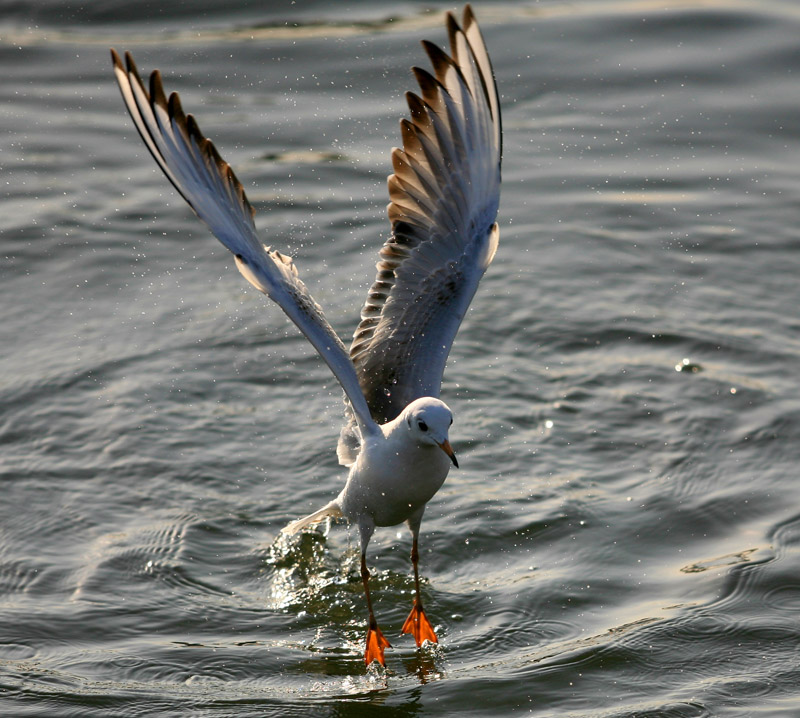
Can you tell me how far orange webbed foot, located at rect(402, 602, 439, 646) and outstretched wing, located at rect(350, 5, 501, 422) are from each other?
3.62 ft

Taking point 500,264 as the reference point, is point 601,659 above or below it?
below

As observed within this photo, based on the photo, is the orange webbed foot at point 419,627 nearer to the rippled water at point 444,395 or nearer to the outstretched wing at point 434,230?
the rippled water at point 444,395

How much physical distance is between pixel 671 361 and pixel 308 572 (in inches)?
134

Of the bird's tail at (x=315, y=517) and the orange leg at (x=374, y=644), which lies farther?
the bird's tail at (x=315, y=517)

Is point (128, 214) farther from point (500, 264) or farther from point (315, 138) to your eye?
point (500, 264)

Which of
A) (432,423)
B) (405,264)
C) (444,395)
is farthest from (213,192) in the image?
(444,395)

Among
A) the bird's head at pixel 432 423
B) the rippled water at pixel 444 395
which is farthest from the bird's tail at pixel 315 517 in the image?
the bird's head at pixel 432 423

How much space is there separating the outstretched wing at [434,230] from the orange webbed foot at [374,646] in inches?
47.9

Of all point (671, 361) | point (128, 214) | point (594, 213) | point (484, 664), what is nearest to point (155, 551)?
point (484, 664)

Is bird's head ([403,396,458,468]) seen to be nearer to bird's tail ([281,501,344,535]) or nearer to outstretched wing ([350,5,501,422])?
outstretched wing ([350,5,501,422])

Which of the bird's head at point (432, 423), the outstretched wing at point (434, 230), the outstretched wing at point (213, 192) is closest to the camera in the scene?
the bird's head at point (432, 423)

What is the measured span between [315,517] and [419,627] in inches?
37.5

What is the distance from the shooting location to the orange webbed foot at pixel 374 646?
6508mm

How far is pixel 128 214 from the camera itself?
11.4 m
